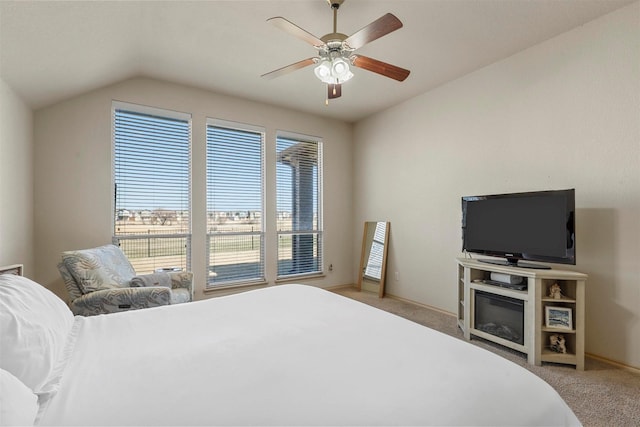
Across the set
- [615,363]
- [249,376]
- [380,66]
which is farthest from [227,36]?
[615,363]

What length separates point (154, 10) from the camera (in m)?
2.33

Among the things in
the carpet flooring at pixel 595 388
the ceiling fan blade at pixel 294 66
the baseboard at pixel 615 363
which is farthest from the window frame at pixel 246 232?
the baseboard at pixel 615 363

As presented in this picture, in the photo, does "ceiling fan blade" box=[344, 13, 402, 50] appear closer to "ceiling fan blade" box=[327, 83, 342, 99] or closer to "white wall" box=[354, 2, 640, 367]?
"ceiling fan blade" box=[327, 83, 342, 99]

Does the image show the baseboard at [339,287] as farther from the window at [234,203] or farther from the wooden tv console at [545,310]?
the wooden tv console at [545,310]

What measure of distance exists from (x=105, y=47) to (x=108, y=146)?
118 centimetres

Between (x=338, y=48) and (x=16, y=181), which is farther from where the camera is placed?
(x=16, y=181)

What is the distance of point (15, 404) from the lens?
0.72 meters

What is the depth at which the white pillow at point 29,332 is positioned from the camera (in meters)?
0.92

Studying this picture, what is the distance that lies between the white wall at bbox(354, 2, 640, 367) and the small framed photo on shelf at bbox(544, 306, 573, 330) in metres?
0.37

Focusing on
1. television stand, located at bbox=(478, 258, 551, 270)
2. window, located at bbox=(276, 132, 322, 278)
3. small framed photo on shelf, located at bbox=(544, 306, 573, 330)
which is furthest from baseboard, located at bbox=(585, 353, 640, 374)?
window, located at bbox=(276, 132, 322, 278)

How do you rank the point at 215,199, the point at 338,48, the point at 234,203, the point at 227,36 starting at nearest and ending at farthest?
1. the point at 338,48
2. the point at 227,36
3. the point at 215,199
4. the point at 234,203

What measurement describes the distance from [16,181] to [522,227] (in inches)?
175

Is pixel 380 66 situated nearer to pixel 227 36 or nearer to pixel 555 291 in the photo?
pixel 227 36

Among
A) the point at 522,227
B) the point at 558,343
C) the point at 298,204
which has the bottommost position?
the point at 558,343
